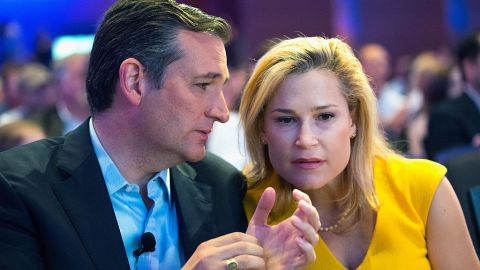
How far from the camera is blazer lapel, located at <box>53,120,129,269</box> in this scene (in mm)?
2154

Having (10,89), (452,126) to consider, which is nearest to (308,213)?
(452,126)

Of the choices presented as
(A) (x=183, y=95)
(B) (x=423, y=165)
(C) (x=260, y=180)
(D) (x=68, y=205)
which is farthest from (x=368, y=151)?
(D) (x=68, y=205)

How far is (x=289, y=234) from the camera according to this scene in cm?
214

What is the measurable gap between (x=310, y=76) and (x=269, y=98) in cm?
14

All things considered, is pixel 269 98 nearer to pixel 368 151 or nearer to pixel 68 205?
pixel 368 151

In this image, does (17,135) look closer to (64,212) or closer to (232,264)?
(64,212)

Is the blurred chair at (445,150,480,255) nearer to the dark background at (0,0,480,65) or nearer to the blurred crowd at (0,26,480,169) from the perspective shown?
the blurred crowd at (0,26,480,169)

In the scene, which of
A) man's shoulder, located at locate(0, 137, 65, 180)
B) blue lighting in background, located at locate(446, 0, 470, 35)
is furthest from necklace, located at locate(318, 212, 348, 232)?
blue lighting in background, located at locate(446, 0, 470, 35)

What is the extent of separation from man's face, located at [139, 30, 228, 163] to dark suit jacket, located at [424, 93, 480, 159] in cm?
273

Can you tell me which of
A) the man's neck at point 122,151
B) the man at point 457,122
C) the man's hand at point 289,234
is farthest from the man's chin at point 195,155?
the man at point 457,122

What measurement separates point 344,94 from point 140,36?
68 centimetres

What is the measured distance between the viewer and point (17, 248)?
207 centimetres

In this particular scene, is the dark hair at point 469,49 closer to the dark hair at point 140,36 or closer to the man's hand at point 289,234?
the dark hair at point 140,36

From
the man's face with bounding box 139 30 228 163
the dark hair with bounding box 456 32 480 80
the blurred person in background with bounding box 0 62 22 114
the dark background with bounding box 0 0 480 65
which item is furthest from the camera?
the dark background with bounding box 0 0 480 65
